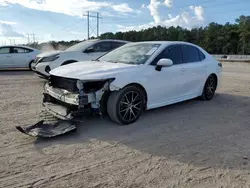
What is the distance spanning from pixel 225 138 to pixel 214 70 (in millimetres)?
3246

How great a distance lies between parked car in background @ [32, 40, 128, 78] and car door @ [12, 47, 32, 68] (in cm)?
426

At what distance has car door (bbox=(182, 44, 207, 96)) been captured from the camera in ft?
20.5

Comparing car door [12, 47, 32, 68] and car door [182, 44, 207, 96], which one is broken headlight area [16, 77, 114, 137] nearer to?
car door [182, 44, 207, 96]

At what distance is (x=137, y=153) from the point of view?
3709 millimetres

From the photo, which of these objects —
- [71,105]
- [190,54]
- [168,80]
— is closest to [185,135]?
[168,80]

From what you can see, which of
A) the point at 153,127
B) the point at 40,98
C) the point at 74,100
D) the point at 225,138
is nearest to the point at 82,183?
the point at 74,100

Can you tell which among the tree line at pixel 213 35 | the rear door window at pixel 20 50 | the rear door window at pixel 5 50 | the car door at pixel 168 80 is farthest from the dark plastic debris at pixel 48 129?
the tree line at pixel 213 35

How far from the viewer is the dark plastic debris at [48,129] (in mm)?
4137

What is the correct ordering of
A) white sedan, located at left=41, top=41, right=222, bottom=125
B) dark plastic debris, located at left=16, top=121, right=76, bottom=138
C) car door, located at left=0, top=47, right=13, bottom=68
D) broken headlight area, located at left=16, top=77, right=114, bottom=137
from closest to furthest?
1. dark plastic debris, located at left=16, top=121, right=76, bottom=138
2. broken headlight area, located at left=16, top=77, right=114, bottom=137
3. white sedan, located at left=41, top=41, right=222, bottom=125
4. car door, located at left=0, top=47, right=13, bottom=68

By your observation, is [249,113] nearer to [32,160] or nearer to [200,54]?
[200,54]

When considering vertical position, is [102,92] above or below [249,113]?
above

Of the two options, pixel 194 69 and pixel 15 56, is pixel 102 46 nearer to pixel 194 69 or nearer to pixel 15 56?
pixel 194 69

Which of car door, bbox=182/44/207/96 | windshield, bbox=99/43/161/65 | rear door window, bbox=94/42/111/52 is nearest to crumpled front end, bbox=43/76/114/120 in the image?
windshield, bbox=99/43/161/65

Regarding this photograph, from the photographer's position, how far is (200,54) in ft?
22.6
